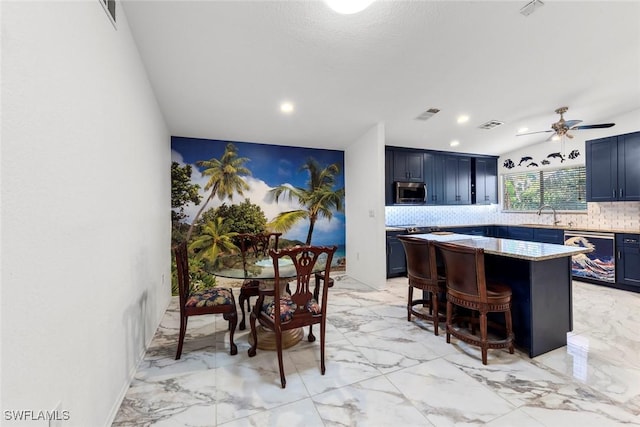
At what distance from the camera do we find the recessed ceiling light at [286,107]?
3.44m

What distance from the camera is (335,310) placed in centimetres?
343

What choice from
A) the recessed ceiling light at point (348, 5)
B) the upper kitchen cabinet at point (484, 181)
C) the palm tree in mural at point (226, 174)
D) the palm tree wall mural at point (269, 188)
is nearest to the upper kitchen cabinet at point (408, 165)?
the palm tree wall mural at point (269, 188)

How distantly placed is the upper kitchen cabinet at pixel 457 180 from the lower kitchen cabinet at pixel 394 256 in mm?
1692

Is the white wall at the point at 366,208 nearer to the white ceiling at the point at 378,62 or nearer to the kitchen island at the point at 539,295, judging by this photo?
the white ceiling at the point at 378,62

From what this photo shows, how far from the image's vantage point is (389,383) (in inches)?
77.1

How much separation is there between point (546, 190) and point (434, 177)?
7.87 feet

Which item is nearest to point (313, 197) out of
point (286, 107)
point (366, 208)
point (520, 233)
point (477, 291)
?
point (366, 208)

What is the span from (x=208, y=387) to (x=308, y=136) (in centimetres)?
368

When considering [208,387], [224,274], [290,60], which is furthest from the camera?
[290,60]

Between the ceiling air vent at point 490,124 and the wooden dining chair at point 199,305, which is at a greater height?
the ceiling air vent at point 490,124

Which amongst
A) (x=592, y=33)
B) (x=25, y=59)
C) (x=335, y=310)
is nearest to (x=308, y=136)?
(x=335, y=310)

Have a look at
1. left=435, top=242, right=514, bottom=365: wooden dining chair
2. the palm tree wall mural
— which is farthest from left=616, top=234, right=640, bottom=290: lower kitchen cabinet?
the palm tree wall mural

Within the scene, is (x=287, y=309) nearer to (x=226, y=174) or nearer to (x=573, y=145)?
(x=226, y=174)

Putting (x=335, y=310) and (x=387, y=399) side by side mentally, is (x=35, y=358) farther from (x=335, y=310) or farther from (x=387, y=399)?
(x=335, y=310)
